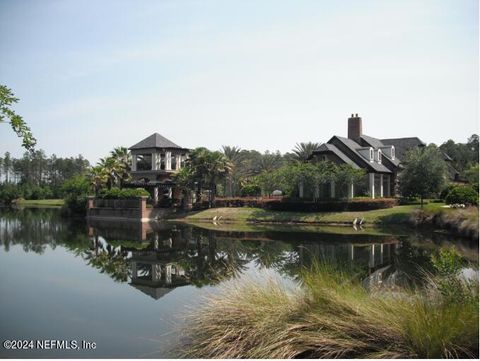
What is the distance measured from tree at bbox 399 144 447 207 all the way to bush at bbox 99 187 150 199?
1021 inches

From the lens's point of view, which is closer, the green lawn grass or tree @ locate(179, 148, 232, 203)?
the green lawn grass

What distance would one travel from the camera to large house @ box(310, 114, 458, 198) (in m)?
44.2

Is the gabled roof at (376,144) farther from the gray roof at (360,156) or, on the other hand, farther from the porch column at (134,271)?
the porch column at (134,271)

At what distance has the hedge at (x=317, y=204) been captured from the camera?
125ft

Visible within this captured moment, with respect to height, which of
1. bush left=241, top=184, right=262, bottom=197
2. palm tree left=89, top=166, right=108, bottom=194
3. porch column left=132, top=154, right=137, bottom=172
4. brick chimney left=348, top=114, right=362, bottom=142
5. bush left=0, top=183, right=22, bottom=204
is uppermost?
brick chimney left=348, top=114, right=362, bottom=142

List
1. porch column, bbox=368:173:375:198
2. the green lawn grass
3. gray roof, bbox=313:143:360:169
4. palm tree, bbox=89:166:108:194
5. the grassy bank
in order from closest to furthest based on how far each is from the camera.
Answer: the green lawn grass
porch column, bbox=368:173:375:198
gray roof, bbox=313:143:360:169
palm tree, bbox=89:166:108:194
the grassy bank

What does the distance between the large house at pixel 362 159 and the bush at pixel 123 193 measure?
18260 mm

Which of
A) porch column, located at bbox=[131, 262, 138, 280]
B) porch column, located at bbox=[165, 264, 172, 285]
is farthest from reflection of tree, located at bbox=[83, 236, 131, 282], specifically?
porch column, located at bbox=[165, 264, 172, 285]

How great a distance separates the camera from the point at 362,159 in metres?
45.2

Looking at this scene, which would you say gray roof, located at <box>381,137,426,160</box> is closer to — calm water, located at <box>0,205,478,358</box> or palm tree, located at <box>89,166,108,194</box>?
calm water, located at <box>0,205,478,358</box>

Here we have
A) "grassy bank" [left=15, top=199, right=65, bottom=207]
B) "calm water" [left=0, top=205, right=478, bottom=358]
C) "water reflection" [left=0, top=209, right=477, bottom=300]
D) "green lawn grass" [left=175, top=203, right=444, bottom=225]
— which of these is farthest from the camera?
"grassy bank" [left=15, top=199, right=65, bottom=207]

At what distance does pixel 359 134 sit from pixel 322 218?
16.8m

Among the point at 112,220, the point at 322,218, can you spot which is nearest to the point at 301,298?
the point at 322,218

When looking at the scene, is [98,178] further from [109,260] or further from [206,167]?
[109,260]
